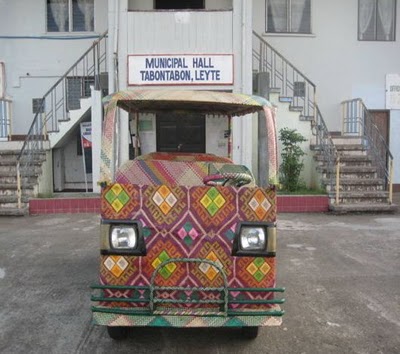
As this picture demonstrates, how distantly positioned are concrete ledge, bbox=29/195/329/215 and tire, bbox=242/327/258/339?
6643 millimetres

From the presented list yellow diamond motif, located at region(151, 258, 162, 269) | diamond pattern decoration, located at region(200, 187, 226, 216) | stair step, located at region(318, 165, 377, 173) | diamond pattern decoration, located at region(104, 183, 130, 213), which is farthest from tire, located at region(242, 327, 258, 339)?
stair step, located at region(318, 165, 377, 173)

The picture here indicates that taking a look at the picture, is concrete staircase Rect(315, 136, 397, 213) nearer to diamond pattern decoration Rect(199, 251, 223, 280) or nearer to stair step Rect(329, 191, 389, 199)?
stair step Rect(329, 191, 389, 199)

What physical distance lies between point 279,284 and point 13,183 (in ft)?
24.0

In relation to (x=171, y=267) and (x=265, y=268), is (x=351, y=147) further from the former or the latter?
(x=171, y=267)

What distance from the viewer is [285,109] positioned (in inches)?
478

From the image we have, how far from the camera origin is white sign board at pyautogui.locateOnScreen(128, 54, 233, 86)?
11.3 m

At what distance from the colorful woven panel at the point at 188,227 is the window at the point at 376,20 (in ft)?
38.5

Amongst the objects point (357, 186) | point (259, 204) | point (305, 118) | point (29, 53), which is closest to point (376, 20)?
point (305, 118)

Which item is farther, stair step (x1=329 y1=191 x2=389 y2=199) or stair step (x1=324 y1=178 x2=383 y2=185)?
stair step (x1=324 y1=178 x2=383 y2=185)

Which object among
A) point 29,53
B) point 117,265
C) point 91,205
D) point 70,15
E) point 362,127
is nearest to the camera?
point 117,265

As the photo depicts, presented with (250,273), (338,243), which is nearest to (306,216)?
(338,243)

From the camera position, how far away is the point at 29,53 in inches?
533

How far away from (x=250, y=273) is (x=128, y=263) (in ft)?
3.12

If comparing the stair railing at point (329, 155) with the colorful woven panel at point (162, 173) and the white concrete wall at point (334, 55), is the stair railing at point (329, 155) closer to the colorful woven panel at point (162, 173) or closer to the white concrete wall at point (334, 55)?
the white concrete wall at point (334, 55)
